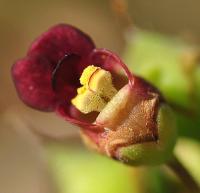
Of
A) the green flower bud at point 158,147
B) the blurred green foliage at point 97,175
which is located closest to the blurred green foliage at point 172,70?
the blurred green foliage at point 97,175

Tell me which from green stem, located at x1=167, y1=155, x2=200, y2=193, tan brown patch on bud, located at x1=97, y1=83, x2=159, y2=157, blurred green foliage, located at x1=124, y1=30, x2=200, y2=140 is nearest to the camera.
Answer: tan brown patch on bud, located at x1=97, y1=83, x2=159, y2=157

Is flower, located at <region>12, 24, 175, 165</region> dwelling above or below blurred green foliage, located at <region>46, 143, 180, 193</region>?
above

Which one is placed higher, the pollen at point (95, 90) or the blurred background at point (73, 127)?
the pollen at point (95, 90)

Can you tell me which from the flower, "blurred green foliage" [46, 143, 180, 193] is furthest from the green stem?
"blurred green foliage" [46, 143, 180, 193]

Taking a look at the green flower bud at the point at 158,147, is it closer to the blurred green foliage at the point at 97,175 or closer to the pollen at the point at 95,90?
the pollen at the point at 95,90

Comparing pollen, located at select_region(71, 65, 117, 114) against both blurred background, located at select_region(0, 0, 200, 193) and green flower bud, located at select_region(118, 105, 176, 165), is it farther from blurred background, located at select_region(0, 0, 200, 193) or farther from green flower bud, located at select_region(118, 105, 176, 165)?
blurred background, located at select_region(0, 0, 200, 193)

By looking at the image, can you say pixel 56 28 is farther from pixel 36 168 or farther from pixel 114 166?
pixel 36 168

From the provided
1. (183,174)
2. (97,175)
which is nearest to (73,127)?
(97,175)
